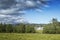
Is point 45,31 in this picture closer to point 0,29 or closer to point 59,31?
point 59,31

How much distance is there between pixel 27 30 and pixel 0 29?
14.3 metres

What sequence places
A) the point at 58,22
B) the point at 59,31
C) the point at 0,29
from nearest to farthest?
the point at 0,29 < the point at 59,31 < the point at 58,22

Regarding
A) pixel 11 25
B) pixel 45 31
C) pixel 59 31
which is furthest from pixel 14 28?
pixel 59 31

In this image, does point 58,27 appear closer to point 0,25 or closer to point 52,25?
point 52,25

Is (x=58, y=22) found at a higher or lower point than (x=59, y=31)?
higher

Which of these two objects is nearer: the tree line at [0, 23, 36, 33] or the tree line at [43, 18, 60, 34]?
the tree line at [0, 23, 36, 33]

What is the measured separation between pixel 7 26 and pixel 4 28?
2.22 metres

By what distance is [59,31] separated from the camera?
68625 mm

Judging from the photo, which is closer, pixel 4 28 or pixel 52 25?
pixel 4 28

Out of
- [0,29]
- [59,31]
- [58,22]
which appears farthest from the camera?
[58,22]

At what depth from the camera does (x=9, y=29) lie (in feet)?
221

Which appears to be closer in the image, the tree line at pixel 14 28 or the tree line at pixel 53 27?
the tree line at pixel 14 28

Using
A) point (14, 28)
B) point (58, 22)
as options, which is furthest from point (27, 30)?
point (58, 22)

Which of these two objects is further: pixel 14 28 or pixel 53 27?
pixel 53 27
